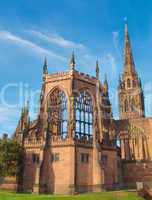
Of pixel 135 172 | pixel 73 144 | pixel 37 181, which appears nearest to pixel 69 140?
pixel 73 144

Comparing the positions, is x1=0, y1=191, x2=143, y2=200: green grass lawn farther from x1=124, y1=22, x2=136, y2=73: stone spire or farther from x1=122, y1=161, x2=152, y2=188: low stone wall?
x1=124, y1=22, x2=136, y2=73: stone spire

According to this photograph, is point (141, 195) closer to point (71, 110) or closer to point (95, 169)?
point (95, 169)

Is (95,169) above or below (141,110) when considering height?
below

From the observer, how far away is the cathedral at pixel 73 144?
154 ft

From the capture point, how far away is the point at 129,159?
6200cm

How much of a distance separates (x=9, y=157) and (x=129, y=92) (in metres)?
72.1

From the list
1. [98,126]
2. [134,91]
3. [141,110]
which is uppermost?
[134,91]

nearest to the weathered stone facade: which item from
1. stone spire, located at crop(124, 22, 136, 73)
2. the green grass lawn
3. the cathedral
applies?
the cathedral

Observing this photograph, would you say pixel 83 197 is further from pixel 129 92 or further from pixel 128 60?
pixel 128 60

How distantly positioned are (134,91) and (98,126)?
60.7 m

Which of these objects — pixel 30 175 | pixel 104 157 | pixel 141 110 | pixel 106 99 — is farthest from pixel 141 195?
pixel 141 110

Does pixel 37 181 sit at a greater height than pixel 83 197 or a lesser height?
greater

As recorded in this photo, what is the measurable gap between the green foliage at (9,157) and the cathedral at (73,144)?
7.18 ft

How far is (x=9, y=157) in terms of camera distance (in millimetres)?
46906
